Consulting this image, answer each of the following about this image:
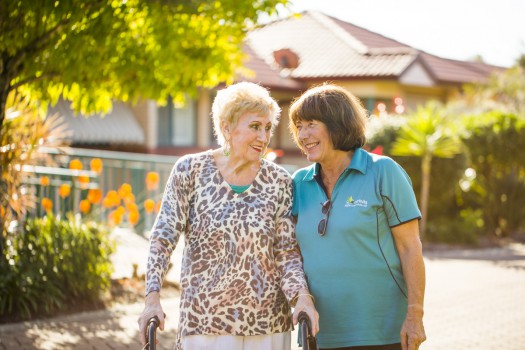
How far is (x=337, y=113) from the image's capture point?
3.69 metres

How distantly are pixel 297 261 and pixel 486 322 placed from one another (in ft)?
18.1

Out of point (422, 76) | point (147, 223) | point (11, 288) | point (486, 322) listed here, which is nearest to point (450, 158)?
point (147, 223)

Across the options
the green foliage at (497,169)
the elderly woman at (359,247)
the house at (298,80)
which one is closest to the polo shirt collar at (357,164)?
the elderly woman at (359,247)

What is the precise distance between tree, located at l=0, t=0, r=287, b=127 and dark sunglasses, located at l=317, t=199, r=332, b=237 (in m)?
4.10

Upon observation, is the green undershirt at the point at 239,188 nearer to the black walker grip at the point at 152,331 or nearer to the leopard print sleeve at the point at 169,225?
the leopard print sleeve at the point at 169,225

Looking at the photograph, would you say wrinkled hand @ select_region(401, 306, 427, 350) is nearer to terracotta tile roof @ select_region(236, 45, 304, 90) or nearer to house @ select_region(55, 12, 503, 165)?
house @ select_region(55, 12, 503, 165)

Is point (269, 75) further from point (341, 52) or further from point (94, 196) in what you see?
point (94, 196)

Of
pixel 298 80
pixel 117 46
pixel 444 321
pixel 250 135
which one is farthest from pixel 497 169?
pixel 250 135

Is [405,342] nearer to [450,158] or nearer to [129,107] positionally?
[450,158]

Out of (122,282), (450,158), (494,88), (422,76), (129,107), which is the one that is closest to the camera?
(122,282)

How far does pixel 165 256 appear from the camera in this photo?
3.60 meters

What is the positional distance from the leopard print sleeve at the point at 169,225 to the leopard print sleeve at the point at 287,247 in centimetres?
43

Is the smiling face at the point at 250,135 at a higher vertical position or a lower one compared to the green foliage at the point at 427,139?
lower

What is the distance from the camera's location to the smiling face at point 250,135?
3691mm
